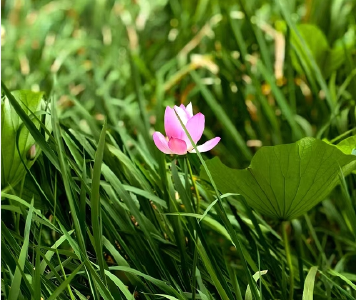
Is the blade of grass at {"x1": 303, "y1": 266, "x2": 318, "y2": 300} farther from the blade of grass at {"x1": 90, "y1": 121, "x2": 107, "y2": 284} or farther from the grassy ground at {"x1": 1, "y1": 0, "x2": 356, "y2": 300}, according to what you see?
the blade of grass at {"x1": 90, "y1": 121, "x2": 107, "y2": 284}

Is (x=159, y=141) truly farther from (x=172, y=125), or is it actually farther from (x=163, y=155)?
(x=163, y=155)

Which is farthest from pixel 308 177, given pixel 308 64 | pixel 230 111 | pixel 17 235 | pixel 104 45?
pixel 104 45

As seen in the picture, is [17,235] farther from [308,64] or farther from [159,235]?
[308,64]

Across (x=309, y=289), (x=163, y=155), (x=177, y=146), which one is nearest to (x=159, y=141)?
(x=177, y=146)

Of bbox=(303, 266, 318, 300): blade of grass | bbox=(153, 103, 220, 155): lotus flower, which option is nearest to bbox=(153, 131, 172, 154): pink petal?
bbox=(153, 103, 220, 155): lotus flower

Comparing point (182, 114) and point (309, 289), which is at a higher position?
point (182, 114)
